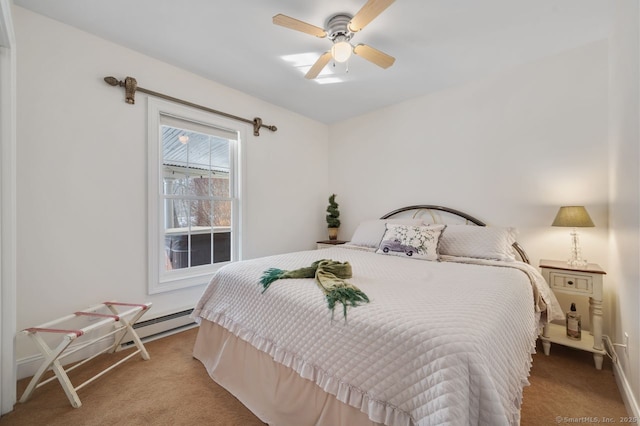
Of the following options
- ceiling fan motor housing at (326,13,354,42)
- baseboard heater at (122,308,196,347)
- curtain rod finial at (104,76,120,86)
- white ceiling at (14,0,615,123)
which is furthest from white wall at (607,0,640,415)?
curtain rod finial at (104,76,120,86)

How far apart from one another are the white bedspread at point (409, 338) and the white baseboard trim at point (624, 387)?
64 cm

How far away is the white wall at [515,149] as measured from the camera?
2.19m

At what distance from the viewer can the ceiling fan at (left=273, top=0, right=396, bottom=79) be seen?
155 centimetres

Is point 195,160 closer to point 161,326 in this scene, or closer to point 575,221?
point 161,326

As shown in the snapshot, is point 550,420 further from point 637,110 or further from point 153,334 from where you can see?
point 153,334

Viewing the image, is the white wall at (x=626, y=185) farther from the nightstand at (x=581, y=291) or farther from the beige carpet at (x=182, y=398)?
the beige carpet at (x=182, y=398)

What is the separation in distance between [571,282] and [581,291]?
0.26 ft

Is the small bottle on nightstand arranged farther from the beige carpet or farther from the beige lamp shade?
the beige lamp shade

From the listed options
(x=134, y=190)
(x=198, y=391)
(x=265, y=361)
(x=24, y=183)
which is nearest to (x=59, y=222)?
(x=24, y=183)

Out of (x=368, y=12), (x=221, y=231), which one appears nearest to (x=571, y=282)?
(x=368, y=12)

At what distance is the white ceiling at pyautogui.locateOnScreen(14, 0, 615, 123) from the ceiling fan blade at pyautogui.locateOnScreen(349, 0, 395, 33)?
0.20 metres

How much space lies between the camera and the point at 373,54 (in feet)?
6.45

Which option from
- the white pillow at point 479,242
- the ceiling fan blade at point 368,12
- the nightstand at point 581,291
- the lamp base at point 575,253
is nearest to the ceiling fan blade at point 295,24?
the ceiling fan blade at point 368,12

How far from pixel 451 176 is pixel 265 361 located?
2603 mm
